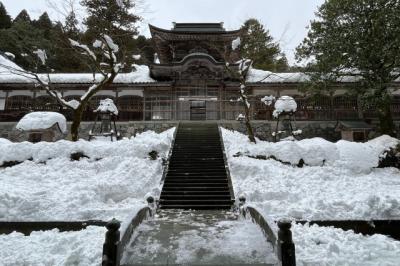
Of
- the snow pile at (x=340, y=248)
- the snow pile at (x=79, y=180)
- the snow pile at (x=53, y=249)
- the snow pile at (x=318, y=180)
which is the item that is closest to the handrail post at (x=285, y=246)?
the snow pile at (x=340, y=248)

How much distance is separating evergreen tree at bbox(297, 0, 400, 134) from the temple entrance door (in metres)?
9.37

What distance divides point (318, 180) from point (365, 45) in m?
9.54

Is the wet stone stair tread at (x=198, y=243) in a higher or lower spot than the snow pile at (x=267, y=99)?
lower

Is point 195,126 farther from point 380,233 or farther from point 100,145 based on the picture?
point 380,233

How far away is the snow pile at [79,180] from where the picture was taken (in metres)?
9.33

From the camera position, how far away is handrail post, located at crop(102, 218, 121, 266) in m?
5.28

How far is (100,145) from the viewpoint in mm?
14648

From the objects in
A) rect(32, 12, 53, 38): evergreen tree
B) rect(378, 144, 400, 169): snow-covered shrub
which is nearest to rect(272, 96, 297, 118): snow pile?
rect(378, 144, 400, 169): snow-covered shrub

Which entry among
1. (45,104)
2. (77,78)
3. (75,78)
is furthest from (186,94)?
(45,104)

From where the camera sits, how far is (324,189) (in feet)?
37.0

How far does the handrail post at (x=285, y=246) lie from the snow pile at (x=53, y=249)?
357 centimetres

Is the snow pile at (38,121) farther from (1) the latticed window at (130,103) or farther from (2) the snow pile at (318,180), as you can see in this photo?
(2) the snow pile at (318,180)

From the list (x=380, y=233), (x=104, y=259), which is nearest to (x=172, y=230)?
(x=104, y=259)

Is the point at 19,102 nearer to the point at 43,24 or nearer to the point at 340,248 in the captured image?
the point at 43,24
